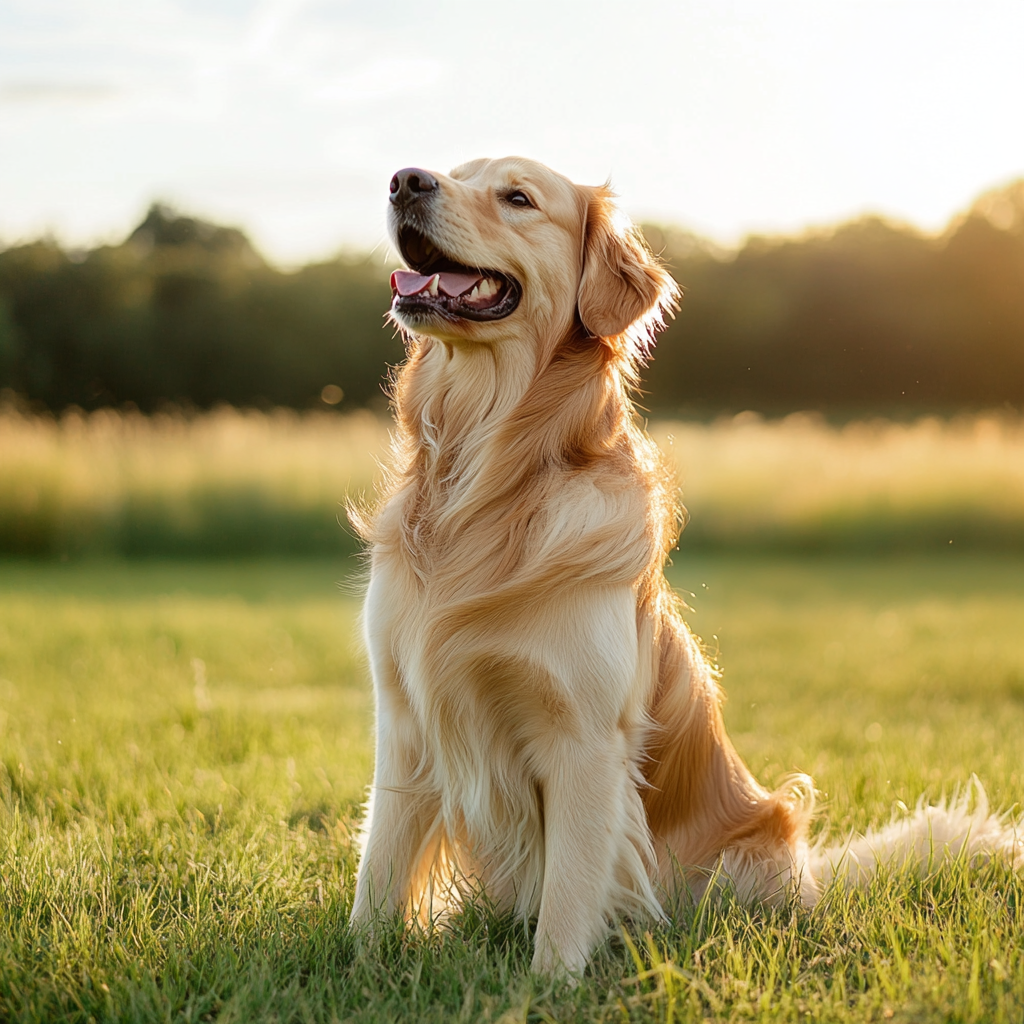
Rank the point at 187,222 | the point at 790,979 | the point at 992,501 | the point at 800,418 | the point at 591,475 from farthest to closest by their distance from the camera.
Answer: the point at 187,222 < the point at 800,418 < the point at 992,501 < the point at 591,475 < the point at 790,979

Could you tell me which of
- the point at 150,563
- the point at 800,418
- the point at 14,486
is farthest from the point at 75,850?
the point at 800,418

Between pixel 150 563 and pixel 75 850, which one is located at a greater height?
pixel 75 850

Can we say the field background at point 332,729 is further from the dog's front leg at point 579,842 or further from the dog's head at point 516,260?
the dog's head at point 516,260

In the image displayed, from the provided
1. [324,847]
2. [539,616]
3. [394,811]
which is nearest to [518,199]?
[539,616]

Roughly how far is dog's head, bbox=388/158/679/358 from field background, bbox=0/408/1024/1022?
1.60 feet

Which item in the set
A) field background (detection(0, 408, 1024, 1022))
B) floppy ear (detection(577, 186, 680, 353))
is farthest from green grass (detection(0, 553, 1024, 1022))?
floppy ear (detection(577, 186, 680, 353))

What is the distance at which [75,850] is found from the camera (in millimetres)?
2678

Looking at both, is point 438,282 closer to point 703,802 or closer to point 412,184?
point 412,184

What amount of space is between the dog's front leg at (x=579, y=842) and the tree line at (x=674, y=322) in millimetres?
16069

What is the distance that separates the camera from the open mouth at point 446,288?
2361 millimetres

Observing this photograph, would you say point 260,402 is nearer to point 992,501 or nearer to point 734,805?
point 992,501

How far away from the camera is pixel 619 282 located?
2.50 metres

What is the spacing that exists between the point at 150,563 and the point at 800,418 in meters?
10.6

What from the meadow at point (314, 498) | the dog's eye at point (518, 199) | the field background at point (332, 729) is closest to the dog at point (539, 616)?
the dog's eye at point (518, 199)
